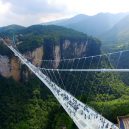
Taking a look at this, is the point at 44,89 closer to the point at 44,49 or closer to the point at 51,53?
the point at 44,49

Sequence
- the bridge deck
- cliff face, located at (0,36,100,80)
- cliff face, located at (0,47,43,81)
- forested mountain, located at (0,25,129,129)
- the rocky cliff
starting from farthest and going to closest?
the rocky cliff < cliff face, located at (0,36,100,80) < cliff face, located at (0,47,43,81) < forested mountain, located at (0,25,129,129) < the bridge deck

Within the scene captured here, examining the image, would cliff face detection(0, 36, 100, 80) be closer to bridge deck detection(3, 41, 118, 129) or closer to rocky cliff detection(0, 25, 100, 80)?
rocky cliff detection(0, 25, 100, 80)

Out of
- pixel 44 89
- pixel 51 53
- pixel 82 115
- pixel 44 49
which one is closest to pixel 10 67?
pixel 44 89

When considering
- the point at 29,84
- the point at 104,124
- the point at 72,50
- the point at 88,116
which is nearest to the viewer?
the point at 104,124

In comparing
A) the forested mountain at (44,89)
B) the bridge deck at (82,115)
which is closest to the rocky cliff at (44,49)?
the forested mountain at (44,89)

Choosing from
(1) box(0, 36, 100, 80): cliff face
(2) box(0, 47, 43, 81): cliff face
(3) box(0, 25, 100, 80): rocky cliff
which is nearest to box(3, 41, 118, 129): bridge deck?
(2) box(0, 47, 43, 81): cliff face

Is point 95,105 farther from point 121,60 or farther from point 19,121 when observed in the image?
point 121,60

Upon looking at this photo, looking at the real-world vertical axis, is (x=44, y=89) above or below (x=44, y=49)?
below

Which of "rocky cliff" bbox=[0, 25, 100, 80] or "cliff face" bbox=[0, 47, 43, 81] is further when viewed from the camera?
"rocky cliff" bbox=[0, 25, 100, 80]

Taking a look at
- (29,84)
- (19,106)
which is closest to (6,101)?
(19,106)
